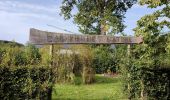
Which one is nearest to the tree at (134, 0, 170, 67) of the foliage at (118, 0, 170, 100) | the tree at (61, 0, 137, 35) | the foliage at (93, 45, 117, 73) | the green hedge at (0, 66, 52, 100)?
the foliage at (118, 0, 170, 100)

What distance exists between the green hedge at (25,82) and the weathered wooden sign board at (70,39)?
204 cm

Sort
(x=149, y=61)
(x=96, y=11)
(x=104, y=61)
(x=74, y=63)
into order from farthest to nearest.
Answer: (x=96, y=11)
(x=104, y=61)
(x=74, y=63)
(x=149, y=61)

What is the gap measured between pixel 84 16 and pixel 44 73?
3245 cm

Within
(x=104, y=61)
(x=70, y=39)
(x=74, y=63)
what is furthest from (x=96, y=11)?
(x=70, y=39)

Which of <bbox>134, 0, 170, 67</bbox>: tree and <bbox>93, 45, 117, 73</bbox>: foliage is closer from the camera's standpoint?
<bbox>134, 0, 170, 67</bbox>: tree

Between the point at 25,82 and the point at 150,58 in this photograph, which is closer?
the point at 25,82

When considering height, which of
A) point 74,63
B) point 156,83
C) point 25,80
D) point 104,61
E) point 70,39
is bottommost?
point 156,83

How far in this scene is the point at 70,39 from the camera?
17.1m

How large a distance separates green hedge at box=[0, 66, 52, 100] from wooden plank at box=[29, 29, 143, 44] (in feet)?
6.70

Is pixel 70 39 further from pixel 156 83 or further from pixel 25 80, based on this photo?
pixel 156 83

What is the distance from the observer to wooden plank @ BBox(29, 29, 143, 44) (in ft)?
54.1

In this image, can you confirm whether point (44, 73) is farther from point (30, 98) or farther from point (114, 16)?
point (114, 16)

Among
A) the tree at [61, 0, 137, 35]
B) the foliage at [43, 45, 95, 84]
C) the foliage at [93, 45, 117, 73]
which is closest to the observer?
the foliage at [43, 45, 95, 84]

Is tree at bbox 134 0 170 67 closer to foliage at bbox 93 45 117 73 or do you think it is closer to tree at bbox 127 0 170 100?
tree at bbox 127 0 170 100
